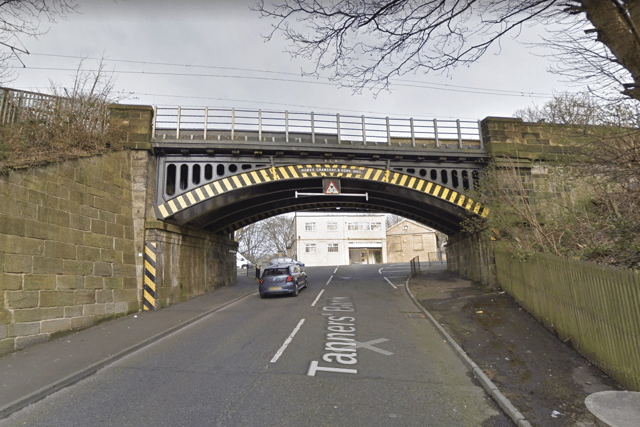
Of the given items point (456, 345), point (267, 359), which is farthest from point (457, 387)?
point (267, 359)

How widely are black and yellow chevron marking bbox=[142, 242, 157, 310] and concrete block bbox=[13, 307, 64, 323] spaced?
13.6 ft

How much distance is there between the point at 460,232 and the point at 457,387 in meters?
16.6

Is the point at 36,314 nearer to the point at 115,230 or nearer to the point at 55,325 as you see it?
the point at 55,325

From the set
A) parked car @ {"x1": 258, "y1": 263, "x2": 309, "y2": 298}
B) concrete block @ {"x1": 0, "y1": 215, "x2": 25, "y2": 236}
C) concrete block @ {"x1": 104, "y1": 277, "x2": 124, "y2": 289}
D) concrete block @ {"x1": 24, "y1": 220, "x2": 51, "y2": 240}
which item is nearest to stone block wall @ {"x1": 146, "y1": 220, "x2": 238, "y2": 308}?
concrete block @ {"x1": 104, "y1": 277, "x2": 124, "y2": 289}

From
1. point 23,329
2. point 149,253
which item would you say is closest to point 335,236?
point 149,253

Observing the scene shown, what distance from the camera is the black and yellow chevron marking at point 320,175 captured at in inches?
593

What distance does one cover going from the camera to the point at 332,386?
227 inches

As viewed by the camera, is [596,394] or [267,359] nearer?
[596,394]

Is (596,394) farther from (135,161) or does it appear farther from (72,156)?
(135,161)

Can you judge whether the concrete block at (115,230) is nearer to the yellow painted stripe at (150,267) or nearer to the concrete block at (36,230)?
the yellow painted stripe at (150,267)

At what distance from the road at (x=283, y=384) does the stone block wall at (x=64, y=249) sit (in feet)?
9.68

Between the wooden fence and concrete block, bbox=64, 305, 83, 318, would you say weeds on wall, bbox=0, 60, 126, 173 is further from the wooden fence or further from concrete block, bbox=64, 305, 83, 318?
the wooden fence

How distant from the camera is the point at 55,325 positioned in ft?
30.7

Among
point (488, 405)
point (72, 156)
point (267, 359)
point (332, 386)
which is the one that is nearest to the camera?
point (488, 405)
